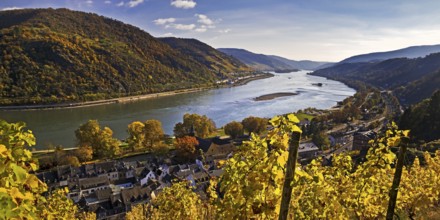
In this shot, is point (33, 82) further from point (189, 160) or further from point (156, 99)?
point (189, 160)

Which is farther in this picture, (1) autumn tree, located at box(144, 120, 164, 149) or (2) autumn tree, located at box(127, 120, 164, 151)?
(1) autumn tree, located at box(144, 120, 164, 149)

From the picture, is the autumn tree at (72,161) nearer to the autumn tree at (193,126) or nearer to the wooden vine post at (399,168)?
the autumn tree at (193,126)

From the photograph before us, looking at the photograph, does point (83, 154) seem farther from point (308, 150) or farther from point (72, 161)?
point (308, 150)

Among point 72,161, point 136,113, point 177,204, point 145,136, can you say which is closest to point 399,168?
point 177,204

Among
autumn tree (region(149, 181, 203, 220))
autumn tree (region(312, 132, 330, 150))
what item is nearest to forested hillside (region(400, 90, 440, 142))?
autumn tree (region(312, 132, 330, 150))

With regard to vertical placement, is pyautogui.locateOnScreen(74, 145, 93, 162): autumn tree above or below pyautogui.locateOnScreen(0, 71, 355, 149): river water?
below

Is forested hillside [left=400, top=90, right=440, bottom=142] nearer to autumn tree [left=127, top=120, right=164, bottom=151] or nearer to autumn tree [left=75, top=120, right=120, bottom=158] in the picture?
autumn tree [left=127, top=120, right=164, bottom=151]

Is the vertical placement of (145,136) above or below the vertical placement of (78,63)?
below
